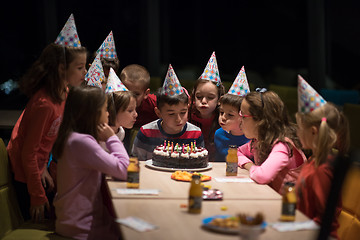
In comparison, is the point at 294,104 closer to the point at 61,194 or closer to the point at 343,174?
the point at 61,194

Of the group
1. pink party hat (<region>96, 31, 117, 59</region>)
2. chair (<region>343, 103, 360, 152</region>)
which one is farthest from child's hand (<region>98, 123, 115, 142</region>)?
chair (<region>343, 103, 360, 152</region>)

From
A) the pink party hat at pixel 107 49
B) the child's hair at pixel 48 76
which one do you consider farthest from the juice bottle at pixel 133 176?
the pink party hat at pixel 107 49

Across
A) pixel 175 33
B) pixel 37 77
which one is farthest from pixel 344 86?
pixel 37 77

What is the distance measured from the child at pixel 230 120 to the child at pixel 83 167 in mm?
1102

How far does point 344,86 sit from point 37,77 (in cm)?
660

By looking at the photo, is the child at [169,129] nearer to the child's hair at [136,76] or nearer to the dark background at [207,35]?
the child's hair at [136,76]

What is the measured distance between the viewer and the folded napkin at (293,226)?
6.70 ft

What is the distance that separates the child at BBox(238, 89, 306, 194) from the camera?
288 centimetres

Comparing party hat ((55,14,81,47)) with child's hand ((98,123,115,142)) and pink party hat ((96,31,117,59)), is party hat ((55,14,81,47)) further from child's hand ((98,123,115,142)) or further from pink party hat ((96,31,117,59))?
pink party hat ((96,31,117,59))

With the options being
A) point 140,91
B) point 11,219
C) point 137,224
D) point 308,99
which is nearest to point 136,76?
point 140,91

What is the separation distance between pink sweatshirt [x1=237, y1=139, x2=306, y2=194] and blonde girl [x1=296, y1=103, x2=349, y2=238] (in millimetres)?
394

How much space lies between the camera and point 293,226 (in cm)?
208

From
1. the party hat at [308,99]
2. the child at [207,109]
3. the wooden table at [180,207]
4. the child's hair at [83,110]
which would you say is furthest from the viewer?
the child at [207,109]

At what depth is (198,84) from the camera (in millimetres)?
4012
